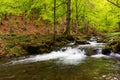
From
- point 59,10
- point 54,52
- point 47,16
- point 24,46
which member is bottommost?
point 54,52

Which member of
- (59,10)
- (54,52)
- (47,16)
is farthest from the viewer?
(59,10)

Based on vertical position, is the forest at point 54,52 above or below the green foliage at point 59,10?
below

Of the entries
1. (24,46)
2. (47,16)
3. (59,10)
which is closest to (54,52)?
(24,46)

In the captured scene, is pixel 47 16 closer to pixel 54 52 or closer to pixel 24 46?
pixel 24 46

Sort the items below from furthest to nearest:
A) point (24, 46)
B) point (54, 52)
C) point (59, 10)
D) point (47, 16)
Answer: point (59, 10) < point (47, 16) < point (24, 46) < point (54, 52)

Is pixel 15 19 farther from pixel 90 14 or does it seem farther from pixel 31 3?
pixel 90 14

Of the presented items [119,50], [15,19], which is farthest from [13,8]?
[119,50]

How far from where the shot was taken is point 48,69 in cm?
1159

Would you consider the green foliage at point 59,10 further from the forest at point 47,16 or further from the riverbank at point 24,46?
the riverbank at point 24,46

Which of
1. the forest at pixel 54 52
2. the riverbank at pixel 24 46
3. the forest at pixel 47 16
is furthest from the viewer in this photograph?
the forest at pixel 47 16

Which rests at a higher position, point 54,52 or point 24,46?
point 24,46

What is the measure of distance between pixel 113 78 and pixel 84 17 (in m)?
30.3

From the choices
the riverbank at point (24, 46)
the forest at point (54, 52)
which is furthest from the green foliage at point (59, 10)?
the riverbank at point (24, 46)

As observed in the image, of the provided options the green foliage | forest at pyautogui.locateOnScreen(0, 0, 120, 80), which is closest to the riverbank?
forest at pyautogui.locateOnScreen(0, 0, 120, 80)
